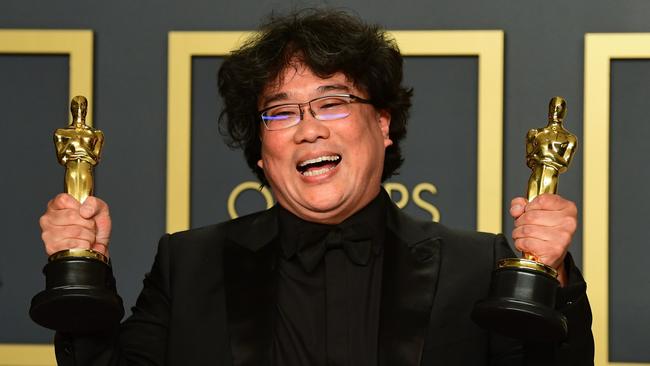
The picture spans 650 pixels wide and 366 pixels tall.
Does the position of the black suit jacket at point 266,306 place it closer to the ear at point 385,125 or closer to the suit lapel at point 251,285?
the suit lapel at point 251,285

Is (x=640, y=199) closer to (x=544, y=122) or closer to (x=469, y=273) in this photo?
(x=544, y=122)

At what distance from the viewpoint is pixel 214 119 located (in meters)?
2.64

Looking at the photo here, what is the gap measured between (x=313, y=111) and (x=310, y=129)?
0.04 meters

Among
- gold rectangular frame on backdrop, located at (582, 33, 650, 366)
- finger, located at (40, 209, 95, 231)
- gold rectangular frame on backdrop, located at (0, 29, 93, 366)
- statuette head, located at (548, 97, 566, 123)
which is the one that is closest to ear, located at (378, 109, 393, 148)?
statuette head, located at (548, 97, 566, 123)

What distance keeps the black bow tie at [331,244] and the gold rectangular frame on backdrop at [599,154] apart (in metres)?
0.82

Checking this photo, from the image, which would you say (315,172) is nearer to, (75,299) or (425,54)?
(75,299)

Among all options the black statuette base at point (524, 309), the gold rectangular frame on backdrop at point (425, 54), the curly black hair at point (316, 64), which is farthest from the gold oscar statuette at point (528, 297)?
the gold rectangular frame on backdrop at point (425, 54)

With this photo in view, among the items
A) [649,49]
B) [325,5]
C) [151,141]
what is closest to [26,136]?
[151,141]

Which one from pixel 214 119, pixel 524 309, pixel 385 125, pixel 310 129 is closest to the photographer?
pixel 524 309

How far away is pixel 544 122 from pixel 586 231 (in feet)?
0.85

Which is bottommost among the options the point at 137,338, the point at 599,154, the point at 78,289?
the point at 137,338

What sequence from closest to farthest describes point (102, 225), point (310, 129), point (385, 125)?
point (102, 225) < point (310, 129) < point (385, 125)

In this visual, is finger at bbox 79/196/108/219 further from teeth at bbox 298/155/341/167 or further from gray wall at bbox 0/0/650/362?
gray wall at bbox 0/0/650/362

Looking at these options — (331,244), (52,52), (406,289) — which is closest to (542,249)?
(406,289)
